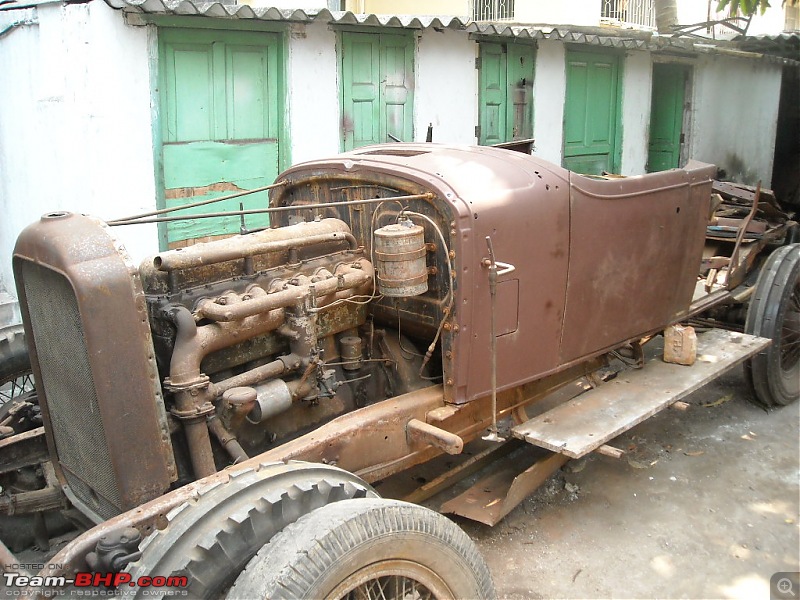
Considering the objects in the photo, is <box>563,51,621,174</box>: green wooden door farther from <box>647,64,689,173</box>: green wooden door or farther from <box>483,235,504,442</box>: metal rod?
<box>483,235,504,442</box>: metal rod

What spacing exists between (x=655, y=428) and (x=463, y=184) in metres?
2.59

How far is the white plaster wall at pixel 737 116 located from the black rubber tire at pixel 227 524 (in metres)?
10.4

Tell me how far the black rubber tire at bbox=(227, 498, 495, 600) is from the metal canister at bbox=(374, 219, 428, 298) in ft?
3.18

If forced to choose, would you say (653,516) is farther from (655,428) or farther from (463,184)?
(463,184)

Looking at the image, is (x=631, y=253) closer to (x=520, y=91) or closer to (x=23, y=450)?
(x=23, y=450)

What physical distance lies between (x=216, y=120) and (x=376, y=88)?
180 cm

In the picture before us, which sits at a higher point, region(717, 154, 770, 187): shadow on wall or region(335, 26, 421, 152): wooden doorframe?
region(335, 26, 421, 152): wooden doorframe

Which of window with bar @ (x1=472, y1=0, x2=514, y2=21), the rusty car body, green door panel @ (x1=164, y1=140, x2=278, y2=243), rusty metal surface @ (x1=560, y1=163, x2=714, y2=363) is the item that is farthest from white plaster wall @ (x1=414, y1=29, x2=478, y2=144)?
window with bar @ (x1=472, y1=0, x2=514, y2=21)

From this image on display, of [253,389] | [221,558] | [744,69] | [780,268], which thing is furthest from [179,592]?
[744,69]

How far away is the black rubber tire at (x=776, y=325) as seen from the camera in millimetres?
4871

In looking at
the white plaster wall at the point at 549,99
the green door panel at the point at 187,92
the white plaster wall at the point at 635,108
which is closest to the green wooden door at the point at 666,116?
the white plaster wall at the point at 635,108

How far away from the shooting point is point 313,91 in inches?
279

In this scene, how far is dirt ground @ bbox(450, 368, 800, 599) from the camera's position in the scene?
338 cm

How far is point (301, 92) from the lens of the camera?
7.00 metres
